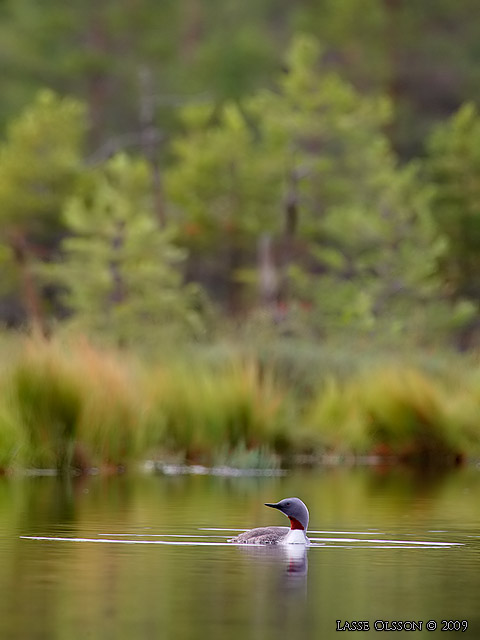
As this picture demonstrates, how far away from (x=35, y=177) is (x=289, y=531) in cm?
3565

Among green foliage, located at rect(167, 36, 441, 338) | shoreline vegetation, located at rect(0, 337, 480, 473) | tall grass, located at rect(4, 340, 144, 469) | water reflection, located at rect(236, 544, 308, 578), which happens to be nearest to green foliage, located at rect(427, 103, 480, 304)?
green foliage, located at rect(167, 36, 441, 338)

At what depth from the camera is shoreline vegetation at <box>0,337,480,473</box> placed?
18.8 metres

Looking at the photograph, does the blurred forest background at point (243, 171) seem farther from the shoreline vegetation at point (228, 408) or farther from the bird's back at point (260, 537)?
the bird's back at point (260, 537)

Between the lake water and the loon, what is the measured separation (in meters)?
0.09

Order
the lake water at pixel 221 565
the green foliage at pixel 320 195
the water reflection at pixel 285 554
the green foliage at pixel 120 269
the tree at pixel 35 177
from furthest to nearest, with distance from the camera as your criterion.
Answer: the tree at pixel 35 177, the green foliage at pixel 320 195, the green foliage at pixel 120 269, the water reflection at pixel 285 554, the lake water at pixel 221 565

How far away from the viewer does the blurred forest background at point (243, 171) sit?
43312 mm

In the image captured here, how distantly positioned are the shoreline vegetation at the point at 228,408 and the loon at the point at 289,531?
7415mm

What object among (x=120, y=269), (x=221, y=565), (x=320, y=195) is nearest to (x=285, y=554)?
(x=221, y=565)

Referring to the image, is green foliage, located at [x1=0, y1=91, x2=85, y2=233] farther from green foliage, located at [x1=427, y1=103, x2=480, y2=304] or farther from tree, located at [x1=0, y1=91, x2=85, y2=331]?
green foliage, located at [x1=427, y1=103, x2=480, y2=304]

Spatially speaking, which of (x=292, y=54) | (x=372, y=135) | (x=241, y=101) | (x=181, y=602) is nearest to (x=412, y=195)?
(x=372, y=135)

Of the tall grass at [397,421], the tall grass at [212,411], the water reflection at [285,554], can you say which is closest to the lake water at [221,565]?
the water reflection at [285,554]

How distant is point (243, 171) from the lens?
155 feet

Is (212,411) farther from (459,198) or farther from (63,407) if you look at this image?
(459,198)

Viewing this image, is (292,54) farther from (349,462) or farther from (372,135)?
(349,462)
